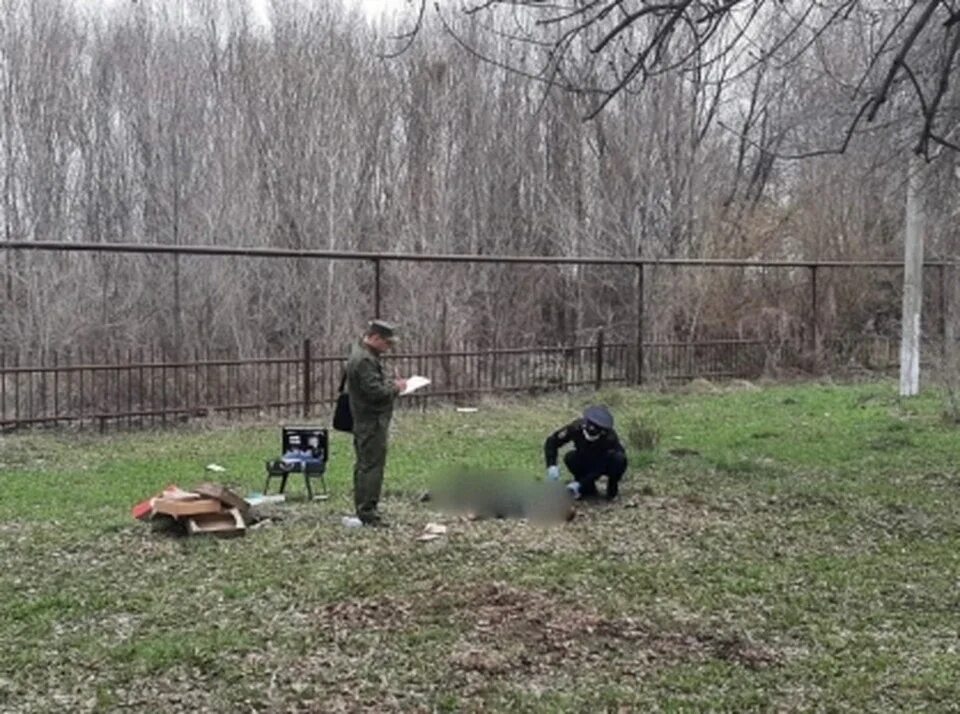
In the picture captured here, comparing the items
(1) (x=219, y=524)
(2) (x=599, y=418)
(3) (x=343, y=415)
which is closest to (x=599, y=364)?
(2) (x=599, y=418)

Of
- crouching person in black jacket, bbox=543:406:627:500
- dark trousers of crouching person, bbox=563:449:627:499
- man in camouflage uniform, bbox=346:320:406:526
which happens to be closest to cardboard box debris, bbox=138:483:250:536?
man in camouflage uniform, bbox=346:320:406:526

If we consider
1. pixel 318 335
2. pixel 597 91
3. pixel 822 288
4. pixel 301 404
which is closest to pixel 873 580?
pixel 597 91

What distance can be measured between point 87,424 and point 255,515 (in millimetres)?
5489

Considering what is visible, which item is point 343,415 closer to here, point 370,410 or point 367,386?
point 370,410

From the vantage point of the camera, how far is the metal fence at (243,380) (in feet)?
38.8

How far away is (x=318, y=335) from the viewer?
19000mm

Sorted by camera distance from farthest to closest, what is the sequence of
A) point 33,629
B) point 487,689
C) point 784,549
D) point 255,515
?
point 255,515 < point 784,549 < point 33,629 < point 487,689

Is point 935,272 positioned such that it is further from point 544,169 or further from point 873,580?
point 873,580

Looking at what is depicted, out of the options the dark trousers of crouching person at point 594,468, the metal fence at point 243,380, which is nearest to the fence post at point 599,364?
the metal fence at point 243,380

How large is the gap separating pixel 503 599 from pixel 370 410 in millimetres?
2091

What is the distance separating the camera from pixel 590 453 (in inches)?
311

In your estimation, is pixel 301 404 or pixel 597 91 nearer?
pixel 597 91

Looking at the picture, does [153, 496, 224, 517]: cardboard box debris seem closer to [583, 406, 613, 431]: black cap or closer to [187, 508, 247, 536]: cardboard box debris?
[187, 508, 247, 536]: cardboard box debris

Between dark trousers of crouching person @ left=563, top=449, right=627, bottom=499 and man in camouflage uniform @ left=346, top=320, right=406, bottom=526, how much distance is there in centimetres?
158
